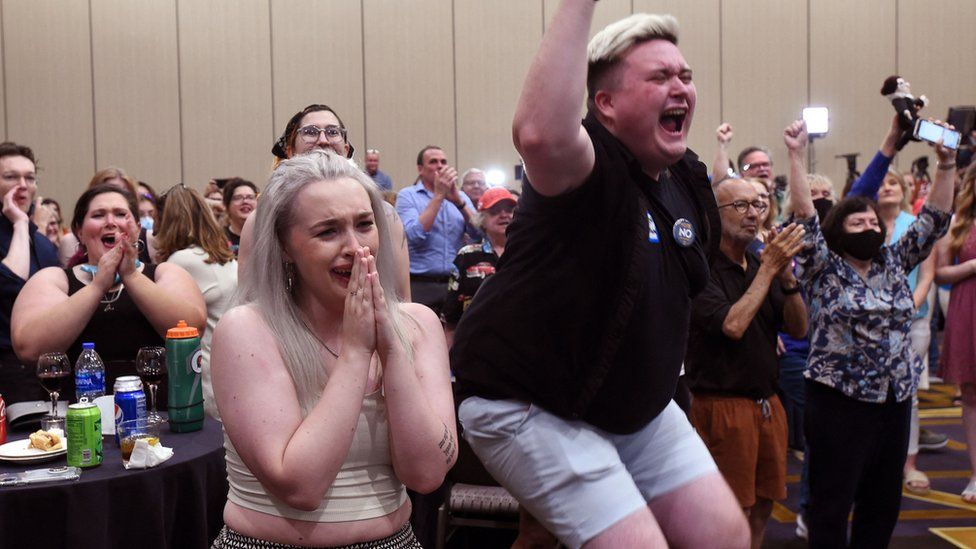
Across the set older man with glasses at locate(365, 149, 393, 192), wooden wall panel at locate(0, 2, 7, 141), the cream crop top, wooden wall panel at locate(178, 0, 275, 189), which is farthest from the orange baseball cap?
wooden wall panel at locate(0, 2, 7, 141)

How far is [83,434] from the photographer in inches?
79.2

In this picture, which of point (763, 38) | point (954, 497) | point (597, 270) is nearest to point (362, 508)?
point (597, 270)

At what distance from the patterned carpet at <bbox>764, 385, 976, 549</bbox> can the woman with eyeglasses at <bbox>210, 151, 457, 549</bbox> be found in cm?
240

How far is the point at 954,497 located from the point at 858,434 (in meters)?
1.51

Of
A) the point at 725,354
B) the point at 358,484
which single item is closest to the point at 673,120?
the point at 358,484

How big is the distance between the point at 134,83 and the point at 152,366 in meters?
7.72

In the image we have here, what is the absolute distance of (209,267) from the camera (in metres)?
3.44

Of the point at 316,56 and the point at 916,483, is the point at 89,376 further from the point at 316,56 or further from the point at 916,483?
the point at 316,56

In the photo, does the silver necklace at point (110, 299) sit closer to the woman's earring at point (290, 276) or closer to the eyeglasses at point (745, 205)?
the woman's earring at point (290, 276)

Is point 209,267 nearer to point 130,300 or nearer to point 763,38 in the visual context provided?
point 130,300

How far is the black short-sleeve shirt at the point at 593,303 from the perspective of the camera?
5.01 feet

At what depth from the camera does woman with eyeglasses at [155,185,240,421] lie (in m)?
3.41

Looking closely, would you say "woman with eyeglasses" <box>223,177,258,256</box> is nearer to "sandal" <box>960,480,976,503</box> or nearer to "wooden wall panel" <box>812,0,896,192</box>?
"sandal" <box>960,480,976,503</box>

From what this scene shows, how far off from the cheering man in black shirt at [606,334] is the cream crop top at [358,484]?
0.63 feet
